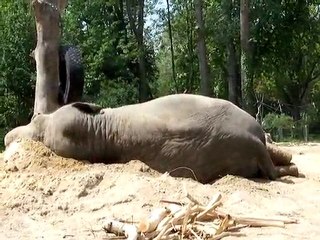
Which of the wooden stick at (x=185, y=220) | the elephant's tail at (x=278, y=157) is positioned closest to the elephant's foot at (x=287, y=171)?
the elephant's tail at (x=278, y=157)

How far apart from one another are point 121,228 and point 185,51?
30.4 m

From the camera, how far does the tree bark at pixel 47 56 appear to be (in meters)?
10.5

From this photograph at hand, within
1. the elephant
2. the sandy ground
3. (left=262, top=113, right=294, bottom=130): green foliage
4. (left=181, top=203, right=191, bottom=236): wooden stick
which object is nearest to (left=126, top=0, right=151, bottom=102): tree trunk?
(left=262, top=113, right=294, bottom=130): green foliage

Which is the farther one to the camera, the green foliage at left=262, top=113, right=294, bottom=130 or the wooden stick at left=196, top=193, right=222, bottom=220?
the green foliage at left=262, top=113, right=294, bottom=130

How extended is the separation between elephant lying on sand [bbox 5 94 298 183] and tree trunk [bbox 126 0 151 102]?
21.9 metres

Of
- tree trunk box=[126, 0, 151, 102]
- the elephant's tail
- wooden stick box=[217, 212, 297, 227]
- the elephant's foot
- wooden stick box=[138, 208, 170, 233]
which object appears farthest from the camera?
tree trunk box=[126, 0, 151, 102]

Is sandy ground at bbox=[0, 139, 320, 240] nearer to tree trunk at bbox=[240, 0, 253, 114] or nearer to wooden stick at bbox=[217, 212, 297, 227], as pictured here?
wooden stick at bbox=[217, 212, 297, 227]

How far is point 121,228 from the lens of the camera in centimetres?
530

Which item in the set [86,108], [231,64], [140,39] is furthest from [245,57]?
[86,108]

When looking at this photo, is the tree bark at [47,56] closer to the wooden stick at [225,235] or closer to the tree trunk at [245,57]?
the wooden stick at [225,235]

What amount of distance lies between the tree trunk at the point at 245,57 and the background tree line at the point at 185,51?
34 millimetres

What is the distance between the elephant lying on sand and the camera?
746 centimetres

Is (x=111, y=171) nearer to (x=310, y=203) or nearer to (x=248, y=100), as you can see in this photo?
(x=310, y=203)

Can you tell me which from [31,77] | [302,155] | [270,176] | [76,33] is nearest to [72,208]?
[270,176]
